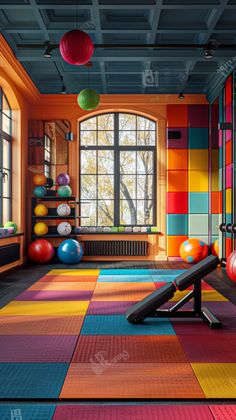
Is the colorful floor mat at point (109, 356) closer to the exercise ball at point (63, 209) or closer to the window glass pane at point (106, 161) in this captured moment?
the exercise ball at point (63, 209)

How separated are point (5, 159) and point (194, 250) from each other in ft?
14.3

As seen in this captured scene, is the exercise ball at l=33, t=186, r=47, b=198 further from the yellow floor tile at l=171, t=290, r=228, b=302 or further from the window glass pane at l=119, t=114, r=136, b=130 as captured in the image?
the yellow floor tile at l=171, t=290, r=228, b=302

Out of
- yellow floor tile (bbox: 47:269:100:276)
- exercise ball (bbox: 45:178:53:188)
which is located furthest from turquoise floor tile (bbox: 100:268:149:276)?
exercise ball (bbox: 45:178:53:188)

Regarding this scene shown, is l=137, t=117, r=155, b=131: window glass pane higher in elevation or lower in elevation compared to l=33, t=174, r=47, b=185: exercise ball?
higher

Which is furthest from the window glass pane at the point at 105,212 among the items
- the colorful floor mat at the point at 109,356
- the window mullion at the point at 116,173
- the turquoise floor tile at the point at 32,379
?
the turquoise floor tile at the point at 32,379

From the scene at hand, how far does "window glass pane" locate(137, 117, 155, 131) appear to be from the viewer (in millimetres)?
9664

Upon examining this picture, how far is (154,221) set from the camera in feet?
31.3

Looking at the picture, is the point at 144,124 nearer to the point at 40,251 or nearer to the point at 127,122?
the point at 127,122

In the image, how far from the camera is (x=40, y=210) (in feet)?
29.2

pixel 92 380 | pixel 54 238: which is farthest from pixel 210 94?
pixel 92 380

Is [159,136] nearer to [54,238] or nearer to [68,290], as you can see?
[54,238]

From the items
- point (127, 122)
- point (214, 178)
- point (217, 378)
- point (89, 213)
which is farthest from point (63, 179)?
point (217, 378)

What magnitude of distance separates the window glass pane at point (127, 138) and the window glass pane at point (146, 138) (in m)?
0.12

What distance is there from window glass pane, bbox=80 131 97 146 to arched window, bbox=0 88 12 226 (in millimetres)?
1804
